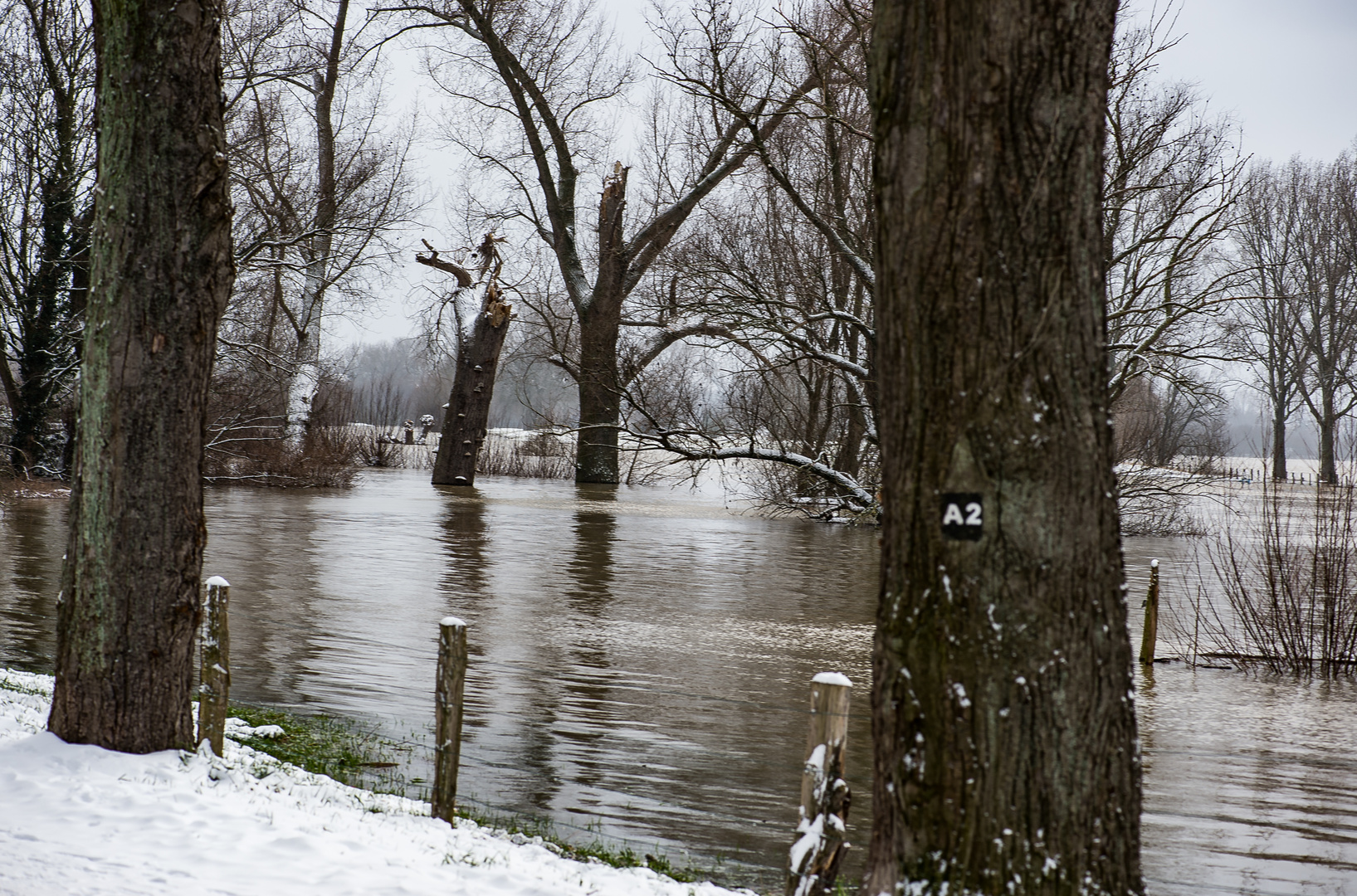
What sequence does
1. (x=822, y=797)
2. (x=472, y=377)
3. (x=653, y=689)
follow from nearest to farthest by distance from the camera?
(x=822, y=797) < (x=653, y=689) < (x=472, y=377)

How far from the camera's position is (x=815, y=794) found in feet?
13.0

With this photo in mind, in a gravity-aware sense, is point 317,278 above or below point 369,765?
→ above

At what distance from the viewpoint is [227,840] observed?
4.45 meters

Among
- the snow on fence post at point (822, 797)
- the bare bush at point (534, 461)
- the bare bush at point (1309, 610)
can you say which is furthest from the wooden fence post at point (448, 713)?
the bare bush at point (534, 461)

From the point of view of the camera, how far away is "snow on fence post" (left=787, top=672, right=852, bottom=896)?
3.91 metres

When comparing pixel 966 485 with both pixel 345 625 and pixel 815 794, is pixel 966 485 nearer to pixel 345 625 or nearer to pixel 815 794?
pixel 815 794

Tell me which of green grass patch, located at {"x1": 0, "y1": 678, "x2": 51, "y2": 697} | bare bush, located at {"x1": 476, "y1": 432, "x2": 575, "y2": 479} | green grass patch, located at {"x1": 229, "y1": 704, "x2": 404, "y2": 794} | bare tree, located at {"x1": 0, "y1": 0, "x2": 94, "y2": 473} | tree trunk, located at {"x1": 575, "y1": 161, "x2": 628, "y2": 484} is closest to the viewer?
green grass patch, located at {"x1": 229, "y1": 704, "x2": 404, "y2": 794}

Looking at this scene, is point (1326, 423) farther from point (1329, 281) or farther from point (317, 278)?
point (317, 278)

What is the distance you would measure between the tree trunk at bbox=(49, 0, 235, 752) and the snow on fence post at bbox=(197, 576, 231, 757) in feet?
0.46

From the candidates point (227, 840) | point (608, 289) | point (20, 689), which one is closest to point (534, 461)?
point (608, 289)

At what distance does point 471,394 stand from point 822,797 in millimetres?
25959

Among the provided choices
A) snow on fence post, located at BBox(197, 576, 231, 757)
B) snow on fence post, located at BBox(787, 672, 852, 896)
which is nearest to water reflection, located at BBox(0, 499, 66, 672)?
snow on fence post, located at BBox(197, 576, 231, 757)

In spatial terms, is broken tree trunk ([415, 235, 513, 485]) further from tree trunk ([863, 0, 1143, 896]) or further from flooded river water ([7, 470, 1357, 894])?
tree trunk ([863, 0, 1143, 896])

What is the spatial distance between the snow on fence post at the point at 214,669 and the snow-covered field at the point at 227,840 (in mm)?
159
